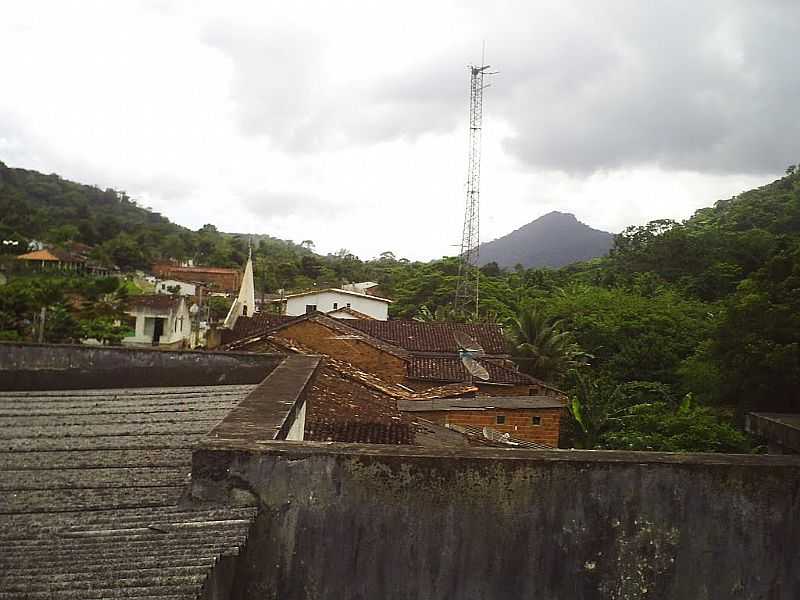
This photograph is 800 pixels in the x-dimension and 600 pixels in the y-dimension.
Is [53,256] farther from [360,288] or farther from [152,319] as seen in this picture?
[360,288]

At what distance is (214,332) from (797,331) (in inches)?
737

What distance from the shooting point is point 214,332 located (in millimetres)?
22891

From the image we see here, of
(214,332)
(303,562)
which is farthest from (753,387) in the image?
(303,562)

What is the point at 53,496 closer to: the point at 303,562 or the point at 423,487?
the point at 303,562

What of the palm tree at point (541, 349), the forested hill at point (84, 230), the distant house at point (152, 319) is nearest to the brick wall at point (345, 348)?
the palm tree at point (541, 349)

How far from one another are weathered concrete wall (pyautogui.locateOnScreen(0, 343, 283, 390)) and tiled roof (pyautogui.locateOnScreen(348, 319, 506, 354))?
1384 centimetres

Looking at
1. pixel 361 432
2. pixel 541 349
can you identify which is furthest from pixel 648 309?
pixel 361 432

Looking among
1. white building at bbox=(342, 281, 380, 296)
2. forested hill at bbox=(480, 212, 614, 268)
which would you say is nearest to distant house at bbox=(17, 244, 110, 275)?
white building at bbox=(342, 281, 380, 296)

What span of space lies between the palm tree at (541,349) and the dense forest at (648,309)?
0.15 feet

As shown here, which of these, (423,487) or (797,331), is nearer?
(423,487)

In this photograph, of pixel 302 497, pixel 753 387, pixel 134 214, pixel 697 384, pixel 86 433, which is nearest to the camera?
pixel 302 497

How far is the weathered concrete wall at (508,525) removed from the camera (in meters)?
3.07

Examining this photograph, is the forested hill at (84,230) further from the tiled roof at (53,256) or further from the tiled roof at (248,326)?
the tiled roof at (248,326)

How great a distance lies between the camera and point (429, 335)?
2153 cm
